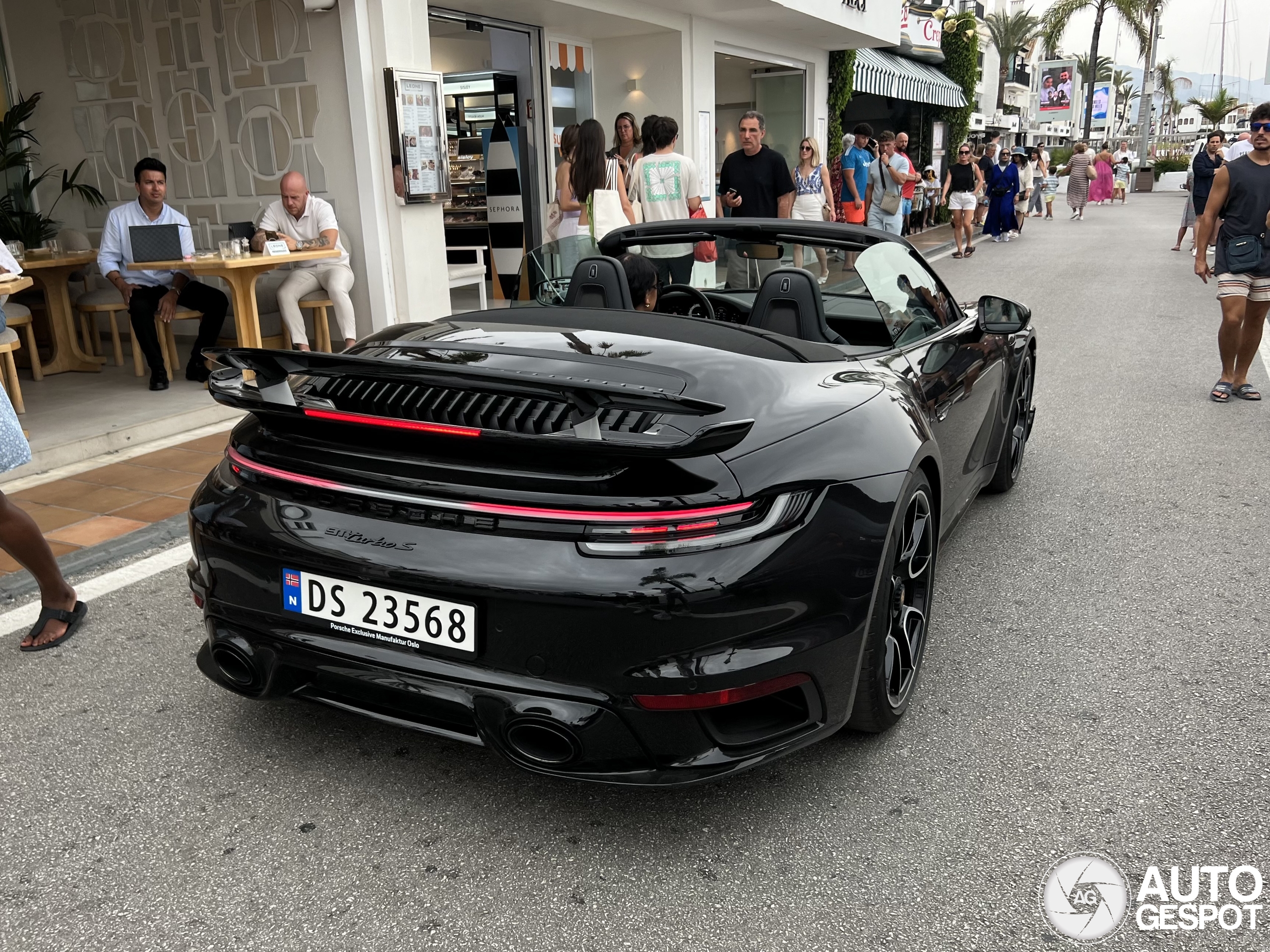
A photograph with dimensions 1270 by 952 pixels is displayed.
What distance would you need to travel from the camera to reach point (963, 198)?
59.3ft

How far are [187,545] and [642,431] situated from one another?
2.90 m

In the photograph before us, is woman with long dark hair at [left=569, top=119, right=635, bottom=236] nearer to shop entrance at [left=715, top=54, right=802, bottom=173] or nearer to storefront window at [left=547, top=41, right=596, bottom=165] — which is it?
storefront window at [left=547, top=41, right=596, bottom=165]

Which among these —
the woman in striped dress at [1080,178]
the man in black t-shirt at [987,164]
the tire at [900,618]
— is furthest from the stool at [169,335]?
the woman in striped dress at [1080,178]

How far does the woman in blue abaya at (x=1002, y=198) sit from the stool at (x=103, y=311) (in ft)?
53.4

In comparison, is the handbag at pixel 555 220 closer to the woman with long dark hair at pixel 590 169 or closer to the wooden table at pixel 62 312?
the woman with long dark hair at pixel 590 169

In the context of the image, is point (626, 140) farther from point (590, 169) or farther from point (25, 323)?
point (25, 323)

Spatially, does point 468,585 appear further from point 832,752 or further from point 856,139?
point 856,139

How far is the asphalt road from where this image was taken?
6.88ft

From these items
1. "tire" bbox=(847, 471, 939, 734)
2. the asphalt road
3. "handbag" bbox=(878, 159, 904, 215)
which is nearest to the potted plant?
the asphalt road

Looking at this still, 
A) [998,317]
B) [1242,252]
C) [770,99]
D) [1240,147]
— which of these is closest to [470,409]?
[998,317]

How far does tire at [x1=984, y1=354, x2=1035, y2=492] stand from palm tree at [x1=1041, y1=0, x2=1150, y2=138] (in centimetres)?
5138

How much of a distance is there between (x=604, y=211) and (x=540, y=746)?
6.22 meters

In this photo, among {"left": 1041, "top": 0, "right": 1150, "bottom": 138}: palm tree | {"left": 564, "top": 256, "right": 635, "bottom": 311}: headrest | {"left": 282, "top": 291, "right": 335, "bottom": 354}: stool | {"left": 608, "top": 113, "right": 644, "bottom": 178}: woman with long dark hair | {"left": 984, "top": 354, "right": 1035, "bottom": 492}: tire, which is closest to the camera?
{"left": 564, "top": 256, "right": 635, "bottom": 311}: headrest

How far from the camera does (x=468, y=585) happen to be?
211 centimetres
